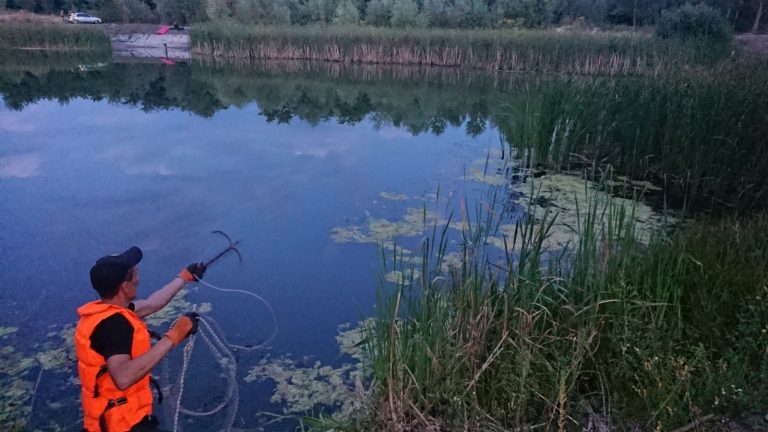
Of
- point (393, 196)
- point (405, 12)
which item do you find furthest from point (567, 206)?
point (405, 12)

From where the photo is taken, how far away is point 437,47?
18422mm

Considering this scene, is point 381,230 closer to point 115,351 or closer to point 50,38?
point 115,351

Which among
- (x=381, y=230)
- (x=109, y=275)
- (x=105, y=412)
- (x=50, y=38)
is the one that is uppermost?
(x=50, y=38)

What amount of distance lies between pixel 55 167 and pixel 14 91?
24.9 ft

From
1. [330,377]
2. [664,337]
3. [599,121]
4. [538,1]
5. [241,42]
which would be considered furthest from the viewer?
[538,1]

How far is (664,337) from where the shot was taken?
2.75 meters

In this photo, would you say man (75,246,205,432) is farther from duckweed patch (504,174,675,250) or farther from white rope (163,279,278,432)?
duckweed patch (504,174,675,250)

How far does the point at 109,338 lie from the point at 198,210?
405cm

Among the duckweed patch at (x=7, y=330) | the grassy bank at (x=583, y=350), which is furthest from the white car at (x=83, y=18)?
the grassy bank at (x=583, y=350)

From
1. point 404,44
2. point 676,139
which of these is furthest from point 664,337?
point 404,44

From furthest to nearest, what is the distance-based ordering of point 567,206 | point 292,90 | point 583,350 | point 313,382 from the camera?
point 292,90, point 567,206, point 313,382, point 583,350

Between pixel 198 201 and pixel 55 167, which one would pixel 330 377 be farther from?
pixel 55 167

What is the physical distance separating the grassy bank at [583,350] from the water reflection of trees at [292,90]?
290 inches

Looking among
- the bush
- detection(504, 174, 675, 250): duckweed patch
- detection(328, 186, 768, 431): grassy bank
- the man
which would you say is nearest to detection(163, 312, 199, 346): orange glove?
the man
